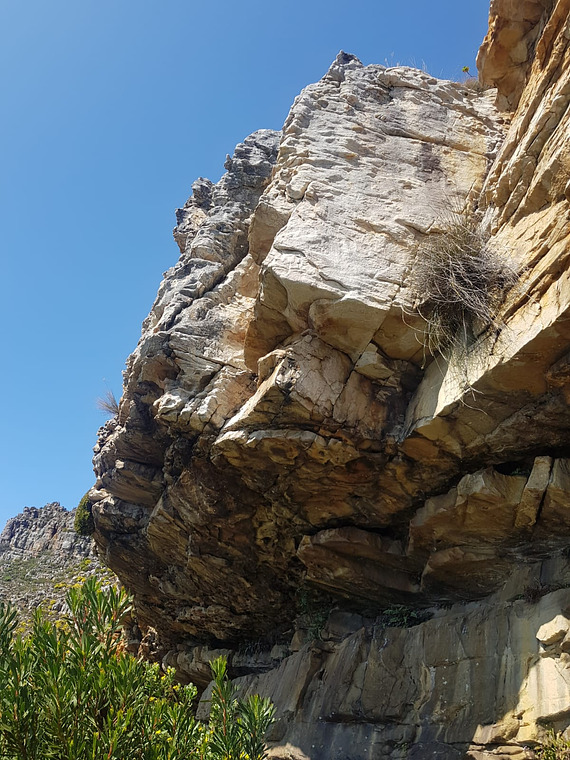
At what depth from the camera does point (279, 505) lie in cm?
1059

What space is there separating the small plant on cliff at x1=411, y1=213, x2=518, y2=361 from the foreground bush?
510 centimetres

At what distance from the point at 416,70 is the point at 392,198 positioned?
12.9 ft

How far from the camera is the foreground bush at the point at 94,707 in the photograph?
15.8 feet

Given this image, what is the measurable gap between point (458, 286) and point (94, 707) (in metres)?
6.41

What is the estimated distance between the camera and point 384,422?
9125 mm

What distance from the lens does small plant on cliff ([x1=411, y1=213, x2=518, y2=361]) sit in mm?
8039

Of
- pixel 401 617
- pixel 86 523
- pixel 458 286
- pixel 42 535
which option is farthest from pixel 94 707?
pixel 42 535

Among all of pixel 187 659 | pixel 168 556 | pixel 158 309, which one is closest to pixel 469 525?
pixel 168 556

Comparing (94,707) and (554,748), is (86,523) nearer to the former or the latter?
(94,707)

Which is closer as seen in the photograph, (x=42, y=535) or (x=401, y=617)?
(x=401, y=617)

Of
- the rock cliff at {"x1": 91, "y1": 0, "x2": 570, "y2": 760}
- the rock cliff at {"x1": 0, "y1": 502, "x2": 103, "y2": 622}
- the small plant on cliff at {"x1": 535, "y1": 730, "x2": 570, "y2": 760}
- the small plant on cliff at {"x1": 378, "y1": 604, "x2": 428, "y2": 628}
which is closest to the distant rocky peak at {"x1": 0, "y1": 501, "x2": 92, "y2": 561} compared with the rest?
the rock cliff at {"x1": 0, "y1": 502, "x2": 103, "y2": 622}

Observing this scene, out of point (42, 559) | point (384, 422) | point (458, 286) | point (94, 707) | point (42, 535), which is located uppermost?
point (458, 286)

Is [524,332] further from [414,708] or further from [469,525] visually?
[414,708]

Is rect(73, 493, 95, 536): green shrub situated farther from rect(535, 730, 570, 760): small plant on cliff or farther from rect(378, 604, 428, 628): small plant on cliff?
rect(535, 730, 570, 760): small plant on cliff
